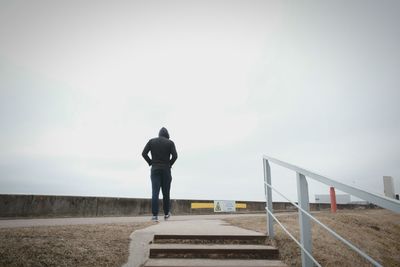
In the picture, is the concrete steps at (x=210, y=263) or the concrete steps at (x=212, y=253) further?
the concrete steps at (x=212, y=253)

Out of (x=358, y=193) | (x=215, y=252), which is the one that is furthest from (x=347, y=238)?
(x=358, y=193)

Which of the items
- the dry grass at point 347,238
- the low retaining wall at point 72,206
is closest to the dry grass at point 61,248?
the dry grass at point 347,238

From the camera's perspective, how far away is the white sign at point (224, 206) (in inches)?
627

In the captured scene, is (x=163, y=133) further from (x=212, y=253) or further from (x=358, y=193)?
(x=358, y=193)

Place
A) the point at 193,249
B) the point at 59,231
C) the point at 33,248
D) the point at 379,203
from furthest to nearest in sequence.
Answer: the point at 59,231, the point at 193,249, the point at 33,248, the point at 379,203

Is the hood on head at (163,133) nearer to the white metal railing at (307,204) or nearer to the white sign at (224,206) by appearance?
the white metal railing at (307,204)

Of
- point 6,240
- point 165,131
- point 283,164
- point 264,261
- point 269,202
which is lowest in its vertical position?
point 264,261

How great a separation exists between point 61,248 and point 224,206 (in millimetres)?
13256

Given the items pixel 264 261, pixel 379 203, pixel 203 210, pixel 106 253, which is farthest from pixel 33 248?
pixel 203 210

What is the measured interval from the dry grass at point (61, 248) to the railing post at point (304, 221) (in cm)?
206

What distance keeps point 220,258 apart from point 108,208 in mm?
8505

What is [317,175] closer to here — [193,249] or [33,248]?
[193,249]

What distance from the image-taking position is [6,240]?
3.72 metres

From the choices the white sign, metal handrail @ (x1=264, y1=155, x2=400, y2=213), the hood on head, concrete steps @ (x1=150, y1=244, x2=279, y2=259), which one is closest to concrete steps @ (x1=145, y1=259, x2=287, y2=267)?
concrete steps @ (x1=150, y1=244, x2=279, y2=259)
